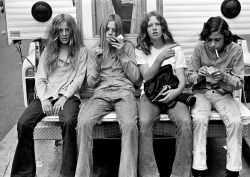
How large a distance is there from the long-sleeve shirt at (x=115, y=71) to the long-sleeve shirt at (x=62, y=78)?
0.08 m

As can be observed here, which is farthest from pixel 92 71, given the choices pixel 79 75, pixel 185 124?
pixel 185 124

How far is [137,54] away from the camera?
4.30 metres

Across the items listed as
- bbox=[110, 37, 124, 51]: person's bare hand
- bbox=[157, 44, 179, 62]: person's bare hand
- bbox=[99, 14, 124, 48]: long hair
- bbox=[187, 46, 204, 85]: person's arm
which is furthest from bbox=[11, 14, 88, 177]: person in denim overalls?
bbox=[187, 46, 204, 85]: person's arm

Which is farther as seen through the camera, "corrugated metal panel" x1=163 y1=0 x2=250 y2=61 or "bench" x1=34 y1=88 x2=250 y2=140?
"corrugated metal panel" x1=163 y1=0 x2=250 y2=61

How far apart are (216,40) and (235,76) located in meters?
0.37

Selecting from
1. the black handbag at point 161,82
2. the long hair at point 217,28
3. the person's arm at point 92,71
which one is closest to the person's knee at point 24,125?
the person's arm at point 92,71

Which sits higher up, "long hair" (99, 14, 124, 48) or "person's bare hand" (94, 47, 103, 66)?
"long hair" (99, 14, 124, 48)

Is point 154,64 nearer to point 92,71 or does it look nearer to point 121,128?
point 92,71

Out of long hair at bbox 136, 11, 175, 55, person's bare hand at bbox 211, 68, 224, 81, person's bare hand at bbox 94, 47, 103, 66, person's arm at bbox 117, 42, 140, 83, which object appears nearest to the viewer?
person's bare hand at bbox 211, 68, 224, 81

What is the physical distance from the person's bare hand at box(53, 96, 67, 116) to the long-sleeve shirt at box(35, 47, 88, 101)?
0.26 feet

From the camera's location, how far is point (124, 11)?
4551 mm

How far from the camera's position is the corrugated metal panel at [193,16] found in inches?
175

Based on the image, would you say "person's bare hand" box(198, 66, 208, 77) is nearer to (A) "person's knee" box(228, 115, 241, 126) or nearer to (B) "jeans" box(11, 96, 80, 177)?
(A) "person's knee" box(228, 115, 241, 126)

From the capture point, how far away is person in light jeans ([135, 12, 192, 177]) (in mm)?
3713
